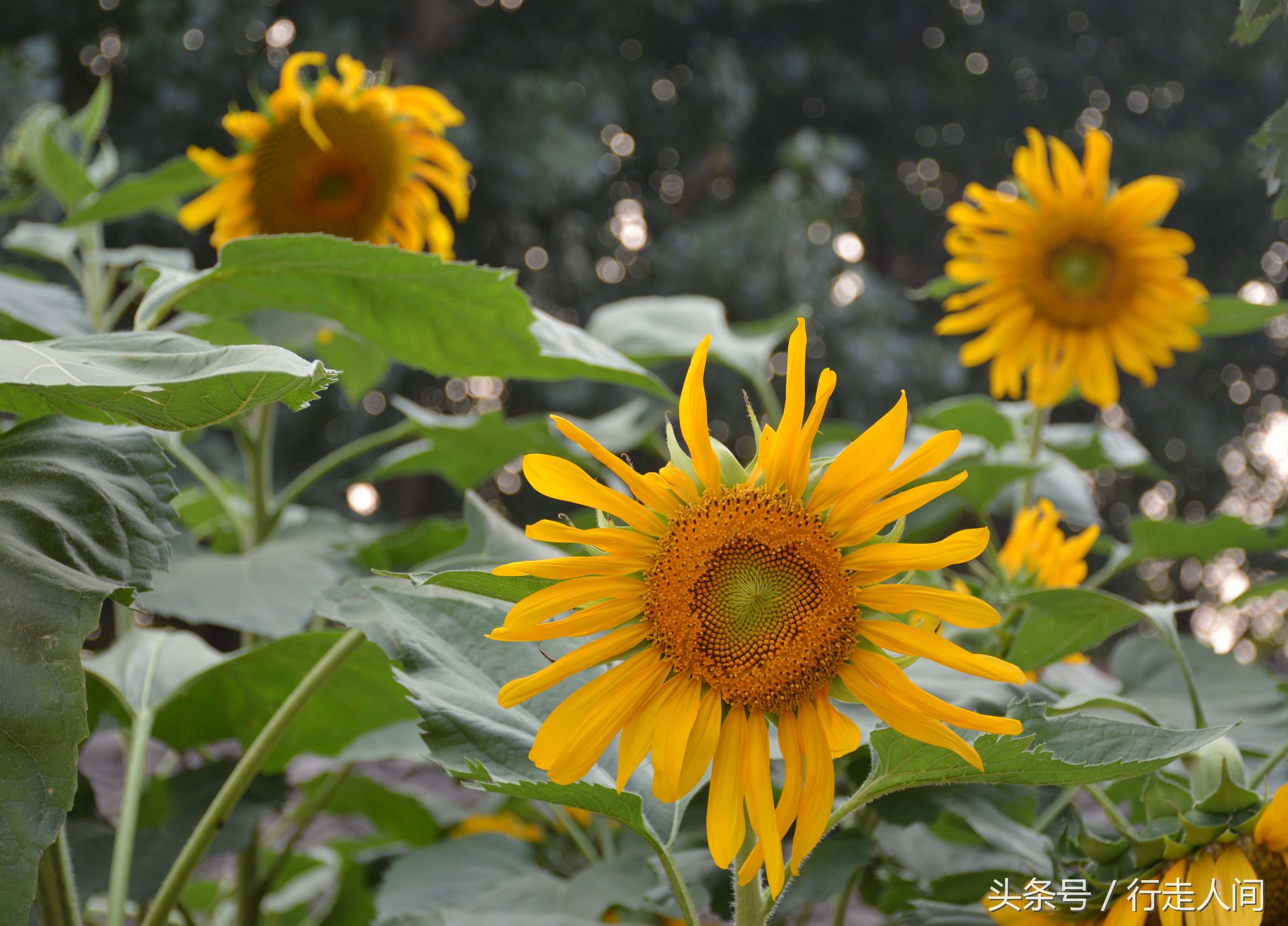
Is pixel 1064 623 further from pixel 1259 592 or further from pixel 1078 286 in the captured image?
pixel 1078 286

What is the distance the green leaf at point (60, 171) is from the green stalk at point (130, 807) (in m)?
0.43

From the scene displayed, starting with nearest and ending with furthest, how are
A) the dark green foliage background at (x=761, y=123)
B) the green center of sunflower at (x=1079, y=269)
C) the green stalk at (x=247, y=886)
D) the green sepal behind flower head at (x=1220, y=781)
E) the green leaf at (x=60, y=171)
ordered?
the green sepal behind flower head at (x=1220, y=781)
the green stalk at (x=247, y=886)
the green leaf at (x=60, y=171)
the green center of sunflower at (x=1079, y=269)
the dark green foliage background at (x=761, y=123)

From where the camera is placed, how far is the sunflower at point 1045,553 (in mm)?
727

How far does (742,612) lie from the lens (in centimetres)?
37

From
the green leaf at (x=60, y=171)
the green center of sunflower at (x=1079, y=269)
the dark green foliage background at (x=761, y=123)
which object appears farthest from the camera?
the dark green foliage background at (x=761, y=123)

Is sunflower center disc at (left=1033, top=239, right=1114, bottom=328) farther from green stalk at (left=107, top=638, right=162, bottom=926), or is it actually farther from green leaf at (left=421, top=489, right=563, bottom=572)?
green stalk at (left=107, top=638, right=162, bottom=926)

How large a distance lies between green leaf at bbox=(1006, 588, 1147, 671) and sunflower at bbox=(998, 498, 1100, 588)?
15 cm

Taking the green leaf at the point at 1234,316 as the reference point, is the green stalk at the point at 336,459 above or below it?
below

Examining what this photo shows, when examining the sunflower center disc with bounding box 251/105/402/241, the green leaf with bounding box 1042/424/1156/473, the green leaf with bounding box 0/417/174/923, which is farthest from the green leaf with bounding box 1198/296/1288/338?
the green leaf with bounding box 0/417/174/923

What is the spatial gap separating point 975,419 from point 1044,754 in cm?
59

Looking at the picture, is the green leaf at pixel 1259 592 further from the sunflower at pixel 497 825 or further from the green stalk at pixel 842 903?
the sunflower at pixel 497 825

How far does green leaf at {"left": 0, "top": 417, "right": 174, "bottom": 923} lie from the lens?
1.11ft

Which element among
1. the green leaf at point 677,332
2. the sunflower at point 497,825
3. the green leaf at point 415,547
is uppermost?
the green leaf at point 677,332

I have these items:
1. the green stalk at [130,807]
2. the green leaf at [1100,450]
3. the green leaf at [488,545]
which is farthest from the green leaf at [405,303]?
the green leaf at [1100,450]
